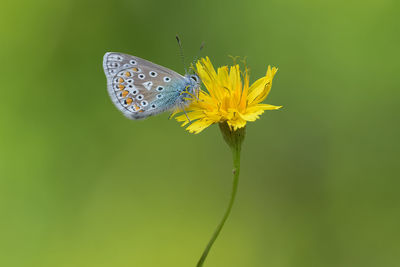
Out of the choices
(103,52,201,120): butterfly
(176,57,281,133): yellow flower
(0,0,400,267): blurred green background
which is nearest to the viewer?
(176,57,281,133): yellow flower

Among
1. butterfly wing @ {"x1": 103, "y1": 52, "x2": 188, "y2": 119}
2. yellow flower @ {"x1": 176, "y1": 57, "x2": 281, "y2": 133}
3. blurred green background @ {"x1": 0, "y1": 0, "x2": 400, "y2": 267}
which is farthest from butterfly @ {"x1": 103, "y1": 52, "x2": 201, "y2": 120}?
blurred green background @ {"x1": 0, "y1": 0, "x2": 400, "y2": 267}

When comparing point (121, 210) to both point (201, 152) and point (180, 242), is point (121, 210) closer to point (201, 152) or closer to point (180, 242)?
point (180, 242)

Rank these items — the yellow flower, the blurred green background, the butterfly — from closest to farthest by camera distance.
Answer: the yellow flower, the butterfly, the blurred green background

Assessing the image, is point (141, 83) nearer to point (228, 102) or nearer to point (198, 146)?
point (228, 102)

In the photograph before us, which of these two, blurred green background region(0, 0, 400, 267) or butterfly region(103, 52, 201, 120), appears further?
blurred green background region(0, 0, 400, 267)

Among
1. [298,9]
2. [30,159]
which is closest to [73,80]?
[30,159]

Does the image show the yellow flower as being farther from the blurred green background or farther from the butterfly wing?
the blurred green background
